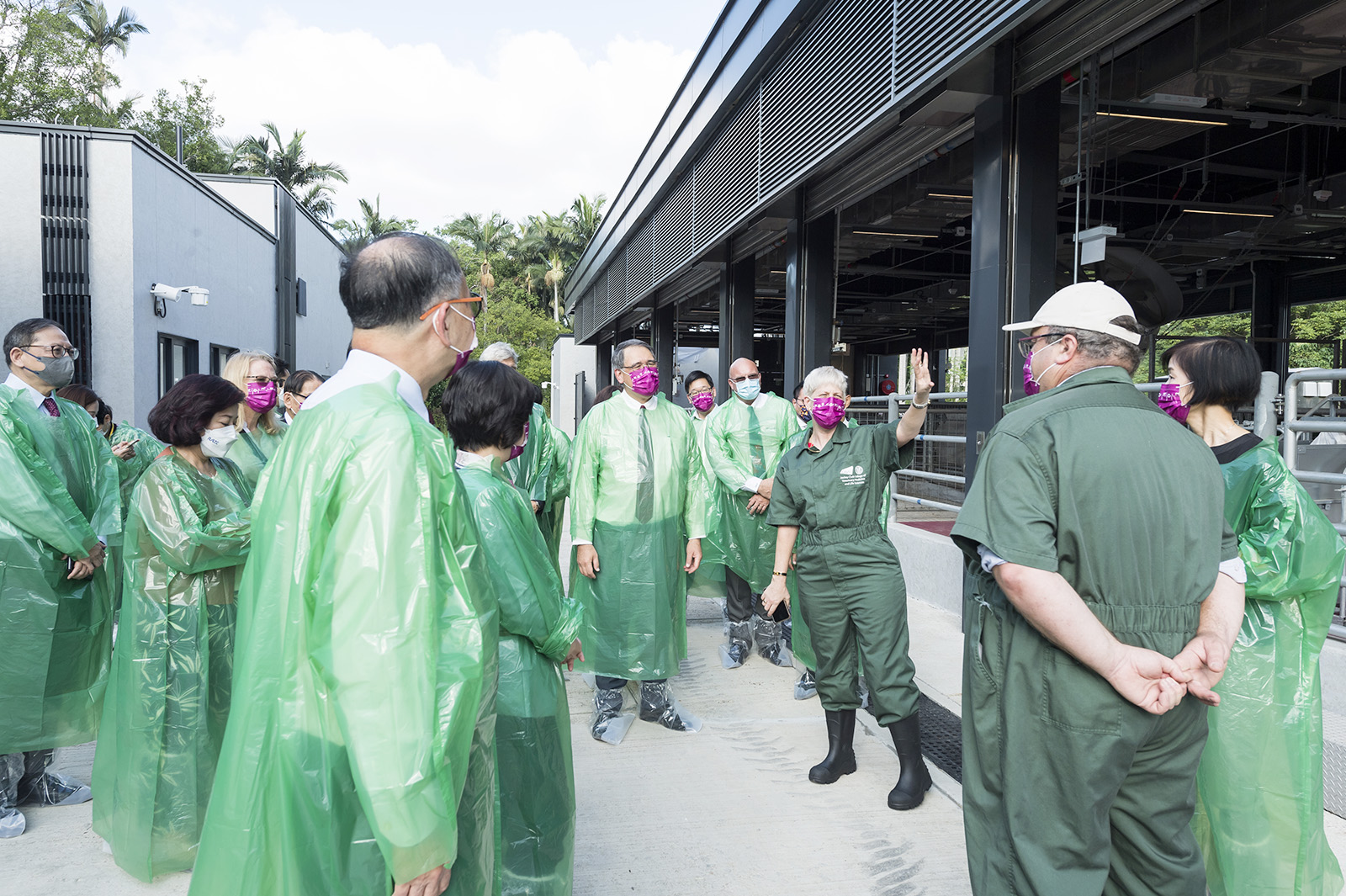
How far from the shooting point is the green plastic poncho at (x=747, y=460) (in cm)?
540

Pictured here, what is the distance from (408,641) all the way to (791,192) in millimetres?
6998

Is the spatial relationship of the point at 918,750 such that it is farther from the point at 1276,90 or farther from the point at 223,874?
the point at 1276,90

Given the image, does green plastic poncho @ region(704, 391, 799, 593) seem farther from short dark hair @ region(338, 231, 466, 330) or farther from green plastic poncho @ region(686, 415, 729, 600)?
short dark hair @ region(338, 231, 466, 330)

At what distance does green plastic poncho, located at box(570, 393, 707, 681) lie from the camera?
13.5 feet

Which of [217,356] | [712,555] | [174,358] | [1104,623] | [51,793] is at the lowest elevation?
[51,793]

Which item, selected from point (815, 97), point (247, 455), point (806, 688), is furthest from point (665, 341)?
point (247, 455)

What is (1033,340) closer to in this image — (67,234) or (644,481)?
(644,481)

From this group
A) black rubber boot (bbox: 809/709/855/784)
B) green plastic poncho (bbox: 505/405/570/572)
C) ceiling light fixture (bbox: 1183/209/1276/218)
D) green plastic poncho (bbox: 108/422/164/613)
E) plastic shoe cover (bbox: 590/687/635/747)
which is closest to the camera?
black rubber boot (bbox: 809/709/855/784)

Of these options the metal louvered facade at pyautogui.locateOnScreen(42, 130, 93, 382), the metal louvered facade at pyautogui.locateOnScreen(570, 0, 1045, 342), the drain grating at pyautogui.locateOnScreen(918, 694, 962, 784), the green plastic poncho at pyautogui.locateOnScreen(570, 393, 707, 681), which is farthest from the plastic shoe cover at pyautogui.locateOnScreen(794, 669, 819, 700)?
the metal louvered facade at pyautogui.locateOnScreen(42, 130, 93, 382)

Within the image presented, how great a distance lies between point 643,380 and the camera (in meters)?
4.22

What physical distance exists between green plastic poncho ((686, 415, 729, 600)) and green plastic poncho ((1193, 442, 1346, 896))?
138 inches

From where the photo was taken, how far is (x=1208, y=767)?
222 centimetres

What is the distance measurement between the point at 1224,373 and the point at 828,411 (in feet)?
4.84

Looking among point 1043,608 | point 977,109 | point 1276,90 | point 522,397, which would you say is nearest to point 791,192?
point 977,109
